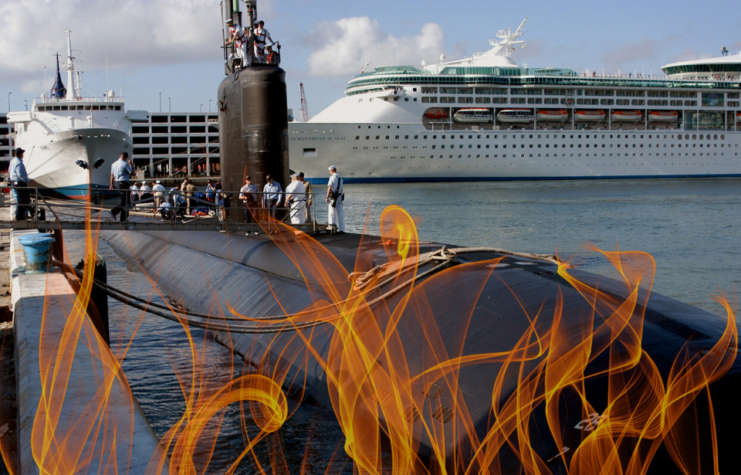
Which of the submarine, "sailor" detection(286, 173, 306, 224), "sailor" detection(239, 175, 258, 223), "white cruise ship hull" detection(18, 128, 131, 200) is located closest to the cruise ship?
"white cruise ship hull" detection(18, 128, 131, 200)

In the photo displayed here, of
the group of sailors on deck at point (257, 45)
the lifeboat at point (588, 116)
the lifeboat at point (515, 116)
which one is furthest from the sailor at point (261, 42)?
the lifeboat at point (588, 116)

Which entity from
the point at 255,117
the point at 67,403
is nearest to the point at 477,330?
the point at 67,403

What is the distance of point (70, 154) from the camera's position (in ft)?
123

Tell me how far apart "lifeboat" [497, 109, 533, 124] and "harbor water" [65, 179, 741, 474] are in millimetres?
11565

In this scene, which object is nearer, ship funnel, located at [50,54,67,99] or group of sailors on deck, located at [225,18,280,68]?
group of sailors on deck, located at [225,18,280,68]

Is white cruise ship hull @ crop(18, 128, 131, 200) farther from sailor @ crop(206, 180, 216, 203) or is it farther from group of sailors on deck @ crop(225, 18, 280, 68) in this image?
group of sailors on deck @ crop(225, 18, 280, 68)

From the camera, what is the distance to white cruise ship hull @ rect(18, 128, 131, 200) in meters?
37.2

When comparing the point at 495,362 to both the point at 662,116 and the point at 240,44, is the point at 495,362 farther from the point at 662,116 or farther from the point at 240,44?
the point at 662,116

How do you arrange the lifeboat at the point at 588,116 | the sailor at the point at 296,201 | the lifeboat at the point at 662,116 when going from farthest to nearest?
the lifeboat at the point at 662,116, the lifeboat at the point at 588,116, the sailor at the point at 296,201

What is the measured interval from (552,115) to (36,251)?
2232 inches

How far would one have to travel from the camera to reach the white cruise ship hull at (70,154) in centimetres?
3725

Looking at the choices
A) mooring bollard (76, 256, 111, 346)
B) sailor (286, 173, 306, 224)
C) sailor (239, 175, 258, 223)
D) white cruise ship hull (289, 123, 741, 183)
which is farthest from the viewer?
white cruise ship hull (289, 123, 741, 183)

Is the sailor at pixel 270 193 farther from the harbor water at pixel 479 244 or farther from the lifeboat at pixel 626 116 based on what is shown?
the lifeboat at pixel 626 116

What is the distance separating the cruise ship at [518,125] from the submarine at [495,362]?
47.9 m
